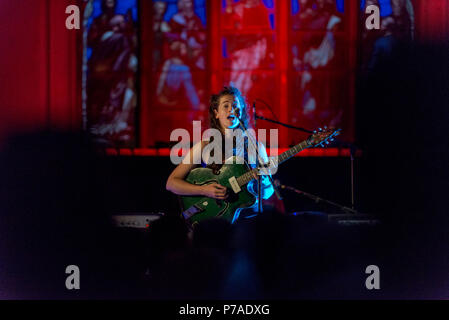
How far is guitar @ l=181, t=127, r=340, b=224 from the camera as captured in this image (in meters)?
2.78

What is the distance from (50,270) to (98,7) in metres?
2.68

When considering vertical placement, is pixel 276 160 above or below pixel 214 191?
above

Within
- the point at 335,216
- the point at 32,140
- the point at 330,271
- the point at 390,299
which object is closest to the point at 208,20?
the point at 32,140

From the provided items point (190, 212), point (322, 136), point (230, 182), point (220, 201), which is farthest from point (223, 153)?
point (322, 136)

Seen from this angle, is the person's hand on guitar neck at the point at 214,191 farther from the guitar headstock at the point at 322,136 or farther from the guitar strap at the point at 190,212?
the guitar headstock at the point at 322,136

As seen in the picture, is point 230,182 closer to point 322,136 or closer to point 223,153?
point 223,153

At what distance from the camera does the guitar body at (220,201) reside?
2791 millimetres

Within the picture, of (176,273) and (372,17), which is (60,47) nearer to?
(176,273)

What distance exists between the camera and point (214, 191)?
2.78 metres

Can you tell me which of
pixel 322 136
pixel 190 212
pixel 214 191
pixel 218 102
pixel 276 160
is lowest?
pixel 190 212

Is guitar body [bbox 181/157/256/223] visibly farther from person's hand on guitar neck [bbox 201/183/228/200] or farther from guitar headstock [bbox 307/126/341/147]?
guitar headstock [bbox 307/126/341/147]

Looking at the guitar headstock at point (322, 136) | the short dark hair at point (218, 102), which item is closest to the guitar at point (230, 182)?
the guitar headstock at point (322, 136)

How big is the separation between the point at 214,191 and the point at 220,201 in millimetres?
91

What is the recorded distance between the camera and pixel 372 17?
3.89m
